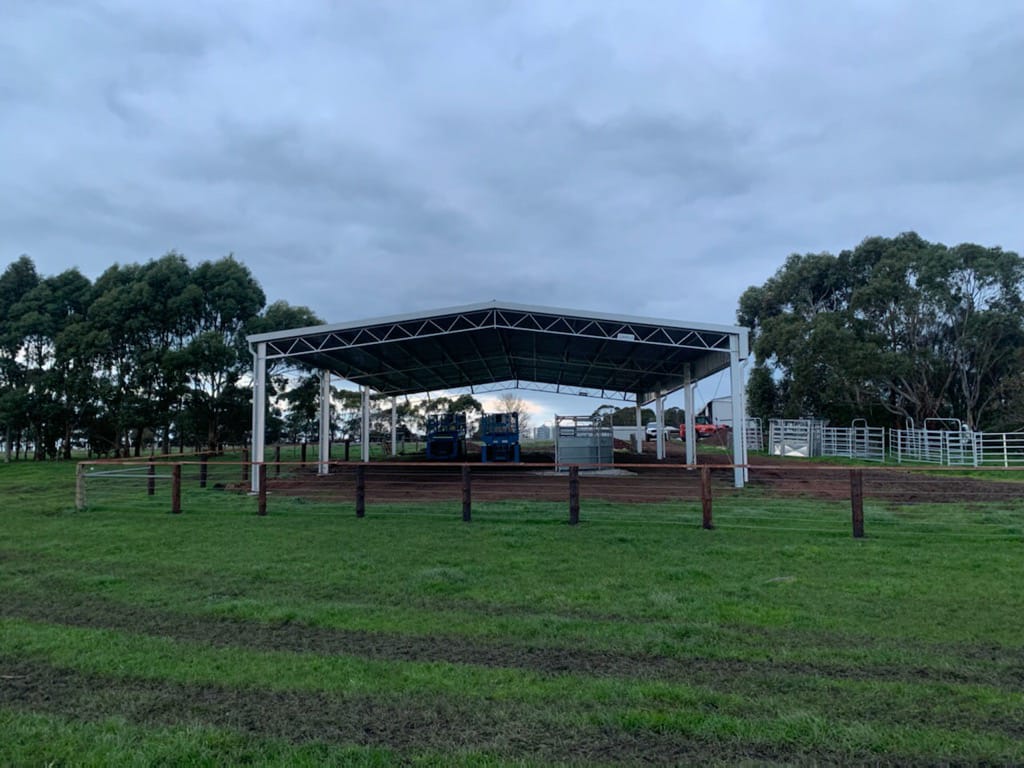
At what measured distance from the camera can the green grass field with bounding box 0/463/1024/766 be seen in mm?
3277

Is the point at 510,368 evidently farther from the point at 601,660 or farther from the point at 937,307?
the point at 601,660

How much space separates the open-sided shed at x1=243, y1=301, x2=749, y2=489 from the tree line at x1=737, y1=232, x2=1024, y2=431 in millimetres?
9468

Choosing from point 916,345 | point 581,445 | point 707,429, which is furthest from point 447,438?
point 707,429

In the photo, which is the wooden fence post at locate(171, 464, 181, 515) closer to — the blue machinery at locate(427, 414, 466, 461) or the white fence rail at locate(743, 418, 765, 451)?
the blue machinery at locate(427, 414, 466, 461)

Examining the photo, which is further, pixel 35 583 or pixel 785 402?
pixel 785 402

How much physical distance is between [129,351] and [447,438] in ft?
60.2

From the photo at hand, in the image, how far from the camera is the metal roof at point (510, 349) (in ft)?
64.1

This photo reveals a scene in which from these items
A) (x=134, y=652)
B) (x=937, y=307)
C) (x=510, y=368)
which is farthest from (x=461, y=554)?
(x=937, y=307)

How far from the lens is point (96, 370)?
3369cm

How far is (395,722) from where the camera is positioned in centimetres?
352

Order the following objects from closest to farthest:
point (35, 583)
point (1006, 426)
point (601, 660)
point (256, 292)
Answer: point (601, 660) < point (35, 583) < point (1006, 426) < point (256, 292)

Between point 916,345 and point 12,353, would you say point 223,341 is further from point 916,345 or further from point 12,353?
point 916,345

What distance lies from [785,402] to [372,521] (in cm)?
3825

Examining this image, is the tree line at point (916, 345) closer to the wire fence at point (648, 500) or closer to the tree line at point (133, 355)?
the wire fence at point (648, 500)
